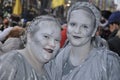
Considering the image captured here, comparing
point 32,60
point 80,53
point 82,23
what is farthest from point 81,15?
point 32,60

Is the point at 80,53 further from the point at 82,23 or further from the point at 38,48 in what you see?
the point at 38,48

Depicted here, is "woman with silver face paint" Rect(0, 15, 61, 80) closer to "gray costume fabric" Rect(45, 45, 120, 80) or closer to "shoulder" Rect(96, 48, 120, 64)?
"gray costume fabric" Rect(45, 45, 120, 80)

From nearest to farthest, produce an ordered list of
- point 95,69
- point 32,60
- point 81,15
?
point 32,60
point 95,69
point 81,15

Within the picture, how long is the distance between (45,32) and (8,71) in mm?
398

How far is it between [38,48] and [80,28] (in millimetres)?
576

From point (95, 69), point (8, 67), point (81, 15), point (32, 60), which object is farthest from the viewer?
point (81, 15)

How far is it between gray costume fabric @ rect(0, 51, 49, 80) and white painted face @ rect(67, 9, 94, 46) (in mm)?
642

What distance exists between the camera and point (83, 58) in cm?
318

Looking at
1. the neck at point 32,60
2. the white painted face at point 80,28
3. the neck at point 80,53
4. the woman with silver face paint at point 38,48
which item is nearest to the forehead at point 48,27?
the woman with silver face paint at point 38,48

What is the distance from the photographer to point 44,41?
2645mm

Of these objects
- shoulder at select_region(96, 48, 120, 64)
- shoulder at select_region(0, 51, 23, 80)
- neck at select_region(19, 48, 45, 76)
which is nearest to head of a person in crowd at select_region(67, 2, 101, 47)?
shoulder at select_region(96, 48, 120, 64)

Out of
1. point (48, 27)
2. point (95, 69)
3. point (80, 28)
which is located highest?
point (48, 27)

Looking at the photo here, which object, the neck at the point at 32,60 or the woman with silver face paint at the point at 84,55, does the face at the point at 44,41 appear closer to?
the neck at the point at 32,60

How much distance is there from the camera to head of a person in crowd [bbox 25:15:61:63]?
2.64 metres
